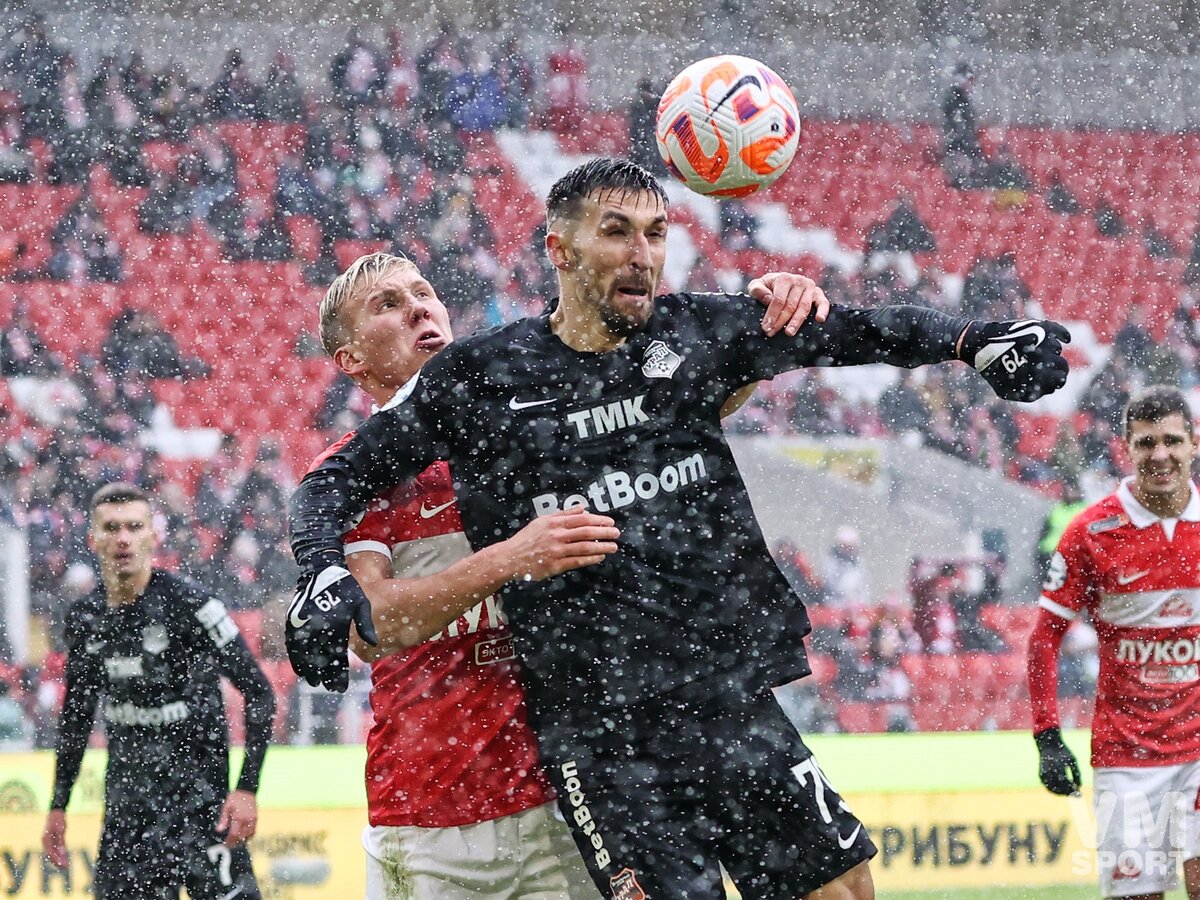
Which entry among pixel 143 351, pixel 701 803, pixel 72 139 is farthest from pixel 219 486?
pixel 701 803

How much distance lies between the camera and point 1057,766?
17.5 feet

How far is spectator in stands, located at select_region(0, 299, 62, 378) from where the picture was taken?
11328mm

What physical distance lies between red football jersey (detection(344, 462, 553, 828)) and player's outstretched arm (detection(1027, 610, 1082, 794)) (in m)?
2.70

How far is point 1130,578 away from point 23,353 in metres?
8.65

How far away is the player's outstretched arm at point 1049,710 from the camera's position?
533cm

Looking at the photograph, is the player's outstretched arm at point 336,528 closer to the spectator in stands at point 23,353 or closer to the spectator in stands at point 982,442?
the spectator in stands at point 23,353

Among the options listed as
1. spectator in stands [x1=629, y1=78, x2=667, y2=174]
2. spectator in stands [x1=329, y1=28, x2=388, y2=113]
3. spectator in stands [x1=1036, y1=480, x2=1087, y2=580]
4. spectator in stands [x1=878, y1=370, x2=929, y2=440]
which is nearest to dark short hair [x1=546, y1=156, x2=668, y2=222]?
spectator in stands [x1=1036, y1=480, x2=1087, y2=580]

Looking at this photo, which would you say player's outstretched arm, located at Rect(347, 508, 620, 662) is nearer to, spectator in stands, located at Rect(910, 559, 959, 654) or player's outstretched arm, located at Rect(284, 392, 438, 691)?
player's outstretched arm, located at Rect(284, 392, 438, 691)

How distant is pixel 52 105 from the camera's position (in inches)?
494

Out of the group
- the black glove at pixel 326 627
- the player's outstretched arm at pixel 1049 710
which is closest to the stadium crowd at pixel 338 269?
the player's outstretched arm at pixel 1049 710

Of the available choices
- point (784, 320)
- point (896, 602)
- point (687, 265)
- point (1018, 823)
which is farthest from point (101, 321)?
point (784, 320)

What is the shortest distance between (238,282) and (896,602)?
573 cm

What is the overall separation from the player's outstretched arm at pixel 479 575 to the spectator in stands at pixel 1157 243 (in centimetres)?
1215

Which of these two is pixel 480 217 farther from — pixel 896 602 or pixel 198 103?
pixel 896 602
